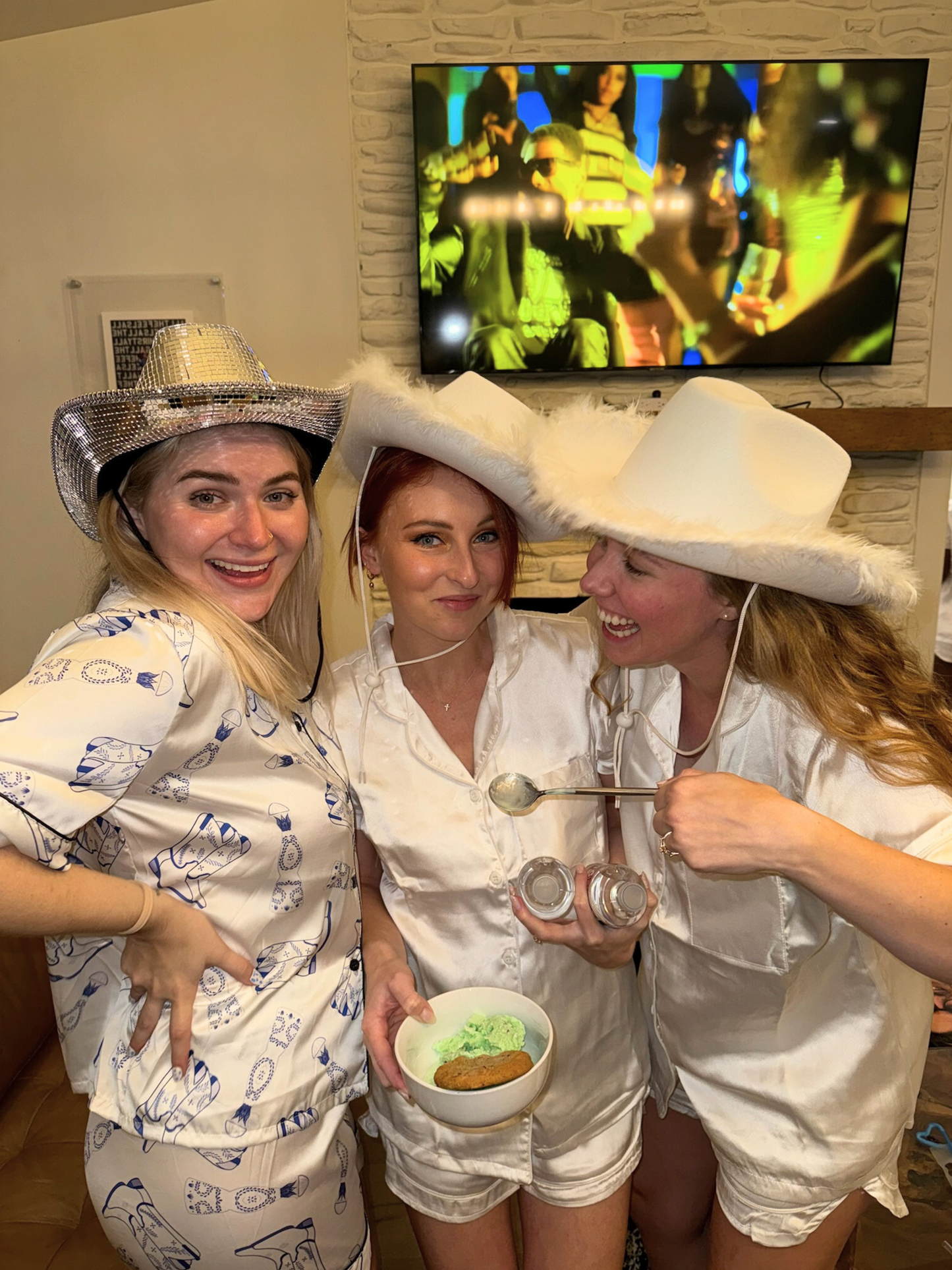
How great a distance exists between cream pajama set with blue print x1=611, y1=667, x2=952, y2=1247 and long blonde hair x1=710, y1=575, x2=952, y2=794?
2.2 inches

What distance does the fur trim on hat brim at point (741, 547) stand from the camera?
1191 mm

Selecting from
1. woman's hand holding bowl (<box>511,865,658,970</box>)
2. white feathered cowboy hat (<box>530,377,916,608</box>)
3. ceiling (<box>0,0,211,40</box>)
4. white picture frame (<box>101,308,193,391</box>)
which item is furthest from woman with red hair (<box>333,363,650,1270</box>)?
ceiling (<box>0,0,211,40</box>)

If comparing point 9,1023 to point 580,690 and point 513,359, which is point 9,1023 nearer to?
point 580,690

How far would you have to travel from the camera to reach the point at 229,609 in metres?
1.32

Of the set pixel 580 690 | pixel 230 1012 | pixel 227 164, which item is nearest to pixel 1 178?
pixel 227 164

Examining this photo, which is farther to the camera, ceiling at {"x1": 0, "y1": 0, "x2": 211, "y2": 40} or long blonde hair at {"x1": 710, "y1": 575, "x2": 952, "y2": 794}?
ceiling at {"x1": 0, "y1": 0, "x2": 211, "y2": 40}

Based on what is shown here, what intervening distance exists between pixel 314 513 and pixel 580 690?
23.4 inches

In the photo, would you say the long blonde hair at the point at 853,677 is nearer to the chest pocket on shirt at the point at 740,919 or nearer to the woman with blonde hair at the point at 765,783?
the woman with blonde hair at the point at 765,783

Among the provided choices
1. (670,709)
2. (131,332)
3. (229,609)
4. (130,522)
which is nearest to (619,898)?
(670,709)

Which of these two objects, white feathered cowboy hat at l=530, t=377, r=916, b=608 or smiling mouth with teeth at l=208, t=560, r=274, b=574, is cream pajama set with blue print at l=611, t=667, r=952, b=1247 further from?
smiling mouth with teeth at l=208, t=560, r=274, b=574

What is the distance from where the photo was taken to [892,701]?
1268mm

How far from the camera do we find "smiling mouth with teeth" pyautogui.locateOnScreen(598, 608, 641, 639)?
56.1 inches

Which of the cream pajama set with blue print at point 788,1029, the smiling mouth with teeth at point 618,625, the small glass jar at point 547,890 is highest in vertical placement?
the smiling mouth with teeth at point 618,625

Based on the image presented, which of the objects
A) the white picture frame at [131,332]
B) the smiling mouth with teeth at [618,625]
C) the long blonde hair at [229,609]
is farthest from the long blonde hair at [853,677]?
the white picture frame at [131,332]
